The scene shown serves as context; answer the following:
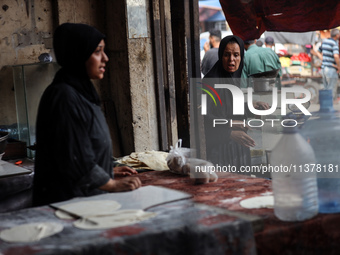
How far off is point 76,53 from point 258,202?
102 cm

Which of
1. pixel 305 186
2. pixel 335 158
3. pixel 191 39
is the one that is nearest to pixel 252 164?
pixel 191 39

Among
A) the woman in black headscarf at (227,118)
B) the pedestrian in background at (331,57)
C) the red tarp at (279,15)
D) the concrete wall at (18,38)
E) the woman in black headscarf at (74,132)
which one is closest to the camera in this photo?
the woman in black headscarf at (74,132)

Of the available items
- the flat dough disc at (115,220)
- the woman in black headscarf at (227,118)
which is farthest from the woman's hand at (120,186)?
the woman in black headscarf at (227,118)

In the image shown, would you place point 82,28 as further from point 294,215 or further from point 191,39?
point 191,39

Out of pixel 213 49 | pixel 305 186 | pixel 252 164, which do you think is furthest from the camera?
pixel 213 49

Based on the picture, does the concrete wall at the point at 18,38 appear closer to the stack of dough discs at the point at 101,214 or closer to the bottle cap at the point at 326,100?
the stack of dough discs at the point at 101,214

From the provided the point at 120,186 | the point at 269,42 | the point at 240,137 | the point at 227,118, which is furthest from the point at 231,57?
the point at 269,42

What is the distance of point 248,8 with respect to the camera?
3.54 m

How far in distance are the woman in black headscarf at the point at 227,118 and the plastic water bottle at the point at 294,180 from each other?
7.05ft

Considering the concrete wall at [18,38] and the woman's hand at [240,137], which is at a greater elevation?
the concrete wall at [18,38]

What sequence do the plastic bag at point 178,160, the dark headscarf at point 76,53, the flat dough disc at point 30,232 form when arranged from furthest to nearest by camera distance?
the plastic bag at point 178,160 < the dark headscarf at point 76,53 < the flat dough disc at point 30,232

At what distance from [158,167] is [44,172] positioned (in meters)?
0.77

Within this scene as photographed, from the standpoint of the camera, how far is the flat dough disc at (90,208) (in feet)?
5.20

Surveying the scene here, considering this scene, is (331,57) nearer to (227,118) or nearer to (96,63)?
(227,118)
